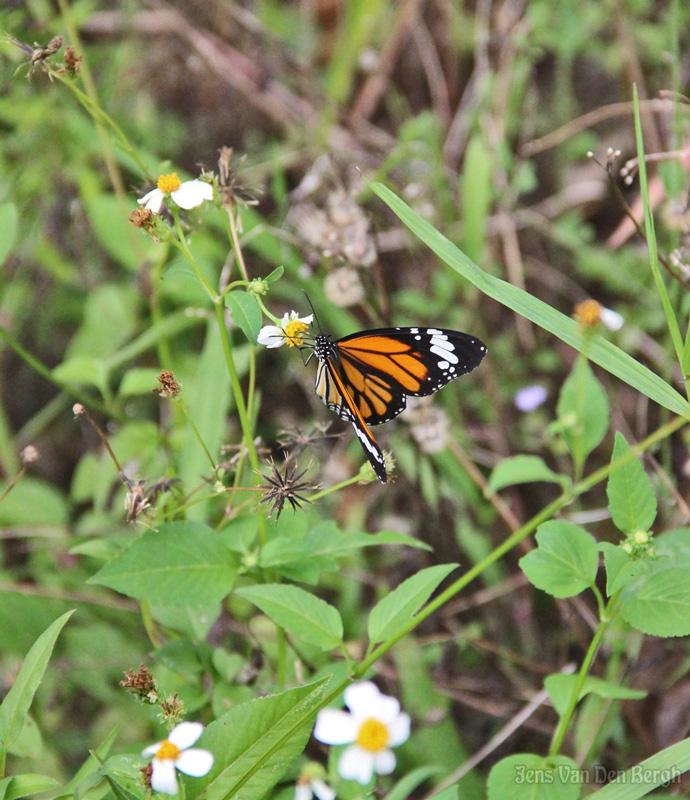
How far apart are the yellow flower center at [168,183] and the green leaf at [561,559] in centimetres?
84

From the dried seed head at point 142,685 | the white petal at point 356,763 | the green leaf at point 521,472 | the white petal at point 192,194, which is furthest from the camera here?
the green leaf at point 521,472

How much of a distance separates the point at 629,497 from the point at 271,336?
67 cm

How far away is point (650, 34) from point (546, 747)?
2623 mm

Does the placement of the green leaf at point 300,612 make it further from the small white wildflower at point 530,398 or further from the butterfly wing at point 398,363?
the small white wildflower at point 530,398

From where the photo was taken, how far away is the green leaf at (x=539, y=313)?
1273mm

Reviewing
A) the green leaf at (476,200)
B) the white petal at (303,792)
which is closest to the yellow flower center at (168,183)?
the white petal at (303,792)

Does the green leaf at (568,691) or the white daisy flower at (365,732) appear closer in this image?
the white daisy flower at (365,732)

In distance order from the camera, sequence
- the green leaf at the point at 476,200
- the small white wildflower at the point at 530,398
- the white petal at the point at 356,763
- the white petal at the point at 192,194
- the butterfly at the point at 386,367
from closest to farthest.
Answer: the white petal at the point at 356,763 < the white petal at the point at 192,194 < the butterfly at the point at 386,367 < the small white wildflower at the point at 530,398 < the green leaf at the point at 476,200

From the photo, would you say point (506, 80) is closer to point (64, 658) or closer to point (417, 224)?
point (417, 224)

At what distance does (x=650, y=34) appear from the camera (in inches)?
113

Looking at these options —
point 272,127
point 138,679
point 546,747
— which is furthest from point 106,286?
point 546,747

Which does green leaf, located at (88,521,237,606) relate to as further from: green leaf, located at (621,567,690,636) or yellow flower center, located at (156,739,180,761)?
green leaf, located at (621,567,690,636)

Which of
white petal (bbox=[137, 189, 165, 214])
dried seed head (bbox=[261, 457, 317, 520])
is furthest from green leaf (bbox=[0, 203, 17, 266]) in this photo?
dried seed head (bbox=[261, 457, 317, 520])

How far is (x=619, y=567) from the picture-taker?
118 centimetres
